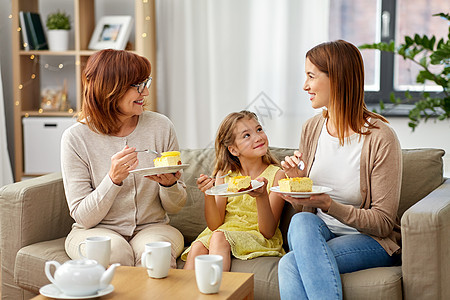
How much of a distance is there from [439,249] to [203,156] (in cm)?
117

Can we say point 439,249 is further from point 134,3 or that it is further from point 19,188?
point 134,3

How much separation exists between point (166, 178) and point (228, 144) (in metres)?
0.32

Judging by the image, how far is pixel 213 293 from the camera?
1645mm

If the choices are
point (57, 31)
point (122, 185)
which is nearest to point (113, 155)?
point (122, 185)

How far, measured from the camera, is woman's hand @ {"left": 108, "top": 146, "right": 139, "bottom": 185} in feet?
7.00

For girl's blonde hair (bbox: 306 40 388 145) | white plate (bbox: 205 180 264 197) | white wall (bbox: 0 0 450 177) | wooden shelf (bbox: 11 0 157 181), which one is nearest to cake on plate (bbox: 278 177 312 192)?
white plate (bbox: 205 180 264 197)

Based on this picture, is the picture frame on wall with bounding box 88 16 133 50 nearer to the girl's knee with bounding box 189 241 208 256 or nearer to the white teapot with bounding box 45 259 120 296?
the girl's knee with bounding box 189 241 208 256

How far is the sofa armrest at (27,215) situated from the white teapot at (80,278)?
0.90m

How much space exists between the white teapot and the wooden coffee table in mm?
71

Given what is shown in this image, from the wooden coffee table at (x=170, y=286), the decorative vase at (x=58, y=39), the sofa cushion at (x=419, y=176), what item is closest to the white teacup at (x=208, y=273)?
the wooden coffee table at (x=170, y=286)

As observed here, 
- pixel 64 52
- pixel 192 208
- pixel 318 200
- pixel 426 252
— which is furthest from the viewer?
pixel 64 52

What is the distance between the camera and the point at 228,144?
2486mm

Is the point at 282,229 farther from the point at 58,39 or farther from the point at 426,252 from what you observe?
the point at 58,39

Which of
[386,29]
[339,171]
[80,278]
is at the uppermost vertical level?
[386,29]
